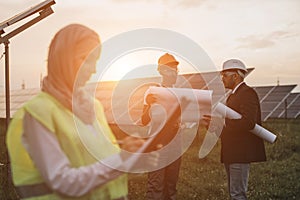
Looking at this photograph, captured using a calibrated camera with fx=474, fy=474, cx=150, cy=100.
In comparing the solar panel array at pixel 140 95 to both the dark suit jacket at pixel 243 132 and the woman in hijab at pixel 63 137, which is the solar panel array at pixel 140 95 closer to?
the dark suit jacket at pixel 243 132

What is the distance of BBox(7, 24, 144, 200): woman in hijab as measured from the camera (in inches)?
62.7

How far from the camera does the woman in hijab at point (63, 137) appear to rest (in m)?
1.59

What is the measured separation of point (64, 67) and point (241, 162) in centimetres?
308

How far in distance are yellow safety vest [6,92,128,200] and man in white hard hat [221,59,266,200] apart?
281 cm

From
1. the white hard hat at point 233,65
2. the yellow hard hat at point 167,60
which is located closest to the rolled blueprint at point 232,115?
the white hard hat at point 233,65

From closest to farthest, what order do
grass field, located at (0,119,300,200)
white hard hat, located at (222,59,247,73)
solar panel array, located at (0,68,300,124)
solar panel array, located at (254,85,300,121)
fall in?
white hard hat, located at (222,59,247,73)
grass field, located at (0,119,300,200)
solar panel array, located at (0,68,300,124)
solar panel array, located at (254,85,300,121)

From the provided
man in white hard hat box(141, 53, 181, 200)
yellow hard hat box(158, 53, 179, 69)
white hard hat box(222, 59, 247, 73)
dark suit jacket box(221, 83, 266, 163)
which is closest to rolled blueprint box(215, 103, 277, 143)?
dark suit jacket box(221, 83, 266, 163)

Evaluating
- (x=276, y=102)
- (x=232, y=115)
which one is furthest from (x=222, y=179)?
(x=276, y=102)

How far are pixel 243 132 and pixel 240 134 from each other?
0.11 feet

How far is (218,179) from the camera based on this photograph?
7.65m

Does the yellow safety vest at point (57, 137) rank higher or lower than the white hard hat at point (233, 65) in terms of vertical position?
lower

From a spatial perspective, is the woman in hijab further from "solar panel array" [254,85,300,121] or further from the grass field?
"solar panel array" [254,85,300,121]

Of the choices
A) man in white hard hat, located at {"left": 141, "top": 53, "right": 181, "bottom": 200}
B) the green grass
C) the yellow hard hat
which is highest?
the yellow hard hat

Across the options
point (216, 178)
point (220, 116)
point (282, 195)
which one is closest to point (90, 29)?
point (220, 116)
